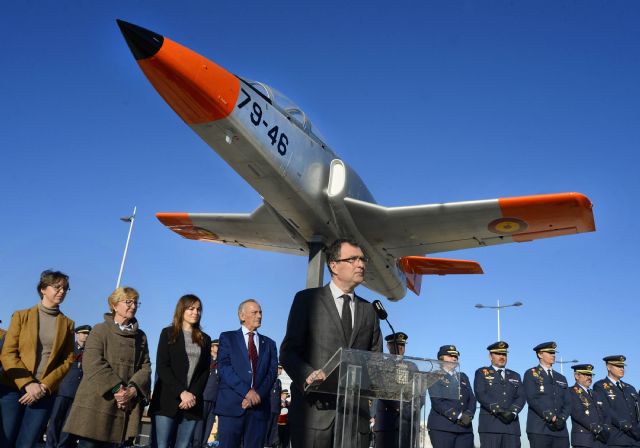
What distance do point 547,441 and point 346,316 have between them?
618 centimetres

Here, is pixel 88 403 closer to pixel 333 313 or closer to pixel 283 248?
pixel 333 313

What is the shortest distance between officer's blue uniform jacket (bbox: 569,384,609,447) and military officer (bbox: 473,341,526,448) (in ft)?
4.73

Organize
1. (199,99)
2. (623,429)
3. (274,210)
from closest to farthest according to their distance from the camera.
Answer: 1. (199,99)
2. (623,429)
3. (274,210)

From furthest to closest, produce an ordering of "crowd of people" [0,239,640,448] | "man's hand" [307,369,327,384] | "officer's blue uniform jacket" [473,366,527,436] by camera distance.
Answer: "officer's blue uniform jacket" [473,366,527,436]
"crowd of people" [0,239,640,448]
"man's hand" [307,369,327,384]

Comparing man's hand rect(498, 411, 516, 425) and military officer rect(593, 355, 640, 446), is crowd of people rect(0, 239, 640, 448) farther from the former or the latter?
military officer rect(593, 355, 640, 446)

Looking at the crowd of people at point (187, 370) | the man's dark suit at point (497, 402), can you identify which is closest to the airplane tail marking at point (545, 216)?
the man's dark suit at point (497, 402)

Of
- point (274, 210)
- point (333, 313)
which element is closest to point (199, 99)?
point (274, 210)

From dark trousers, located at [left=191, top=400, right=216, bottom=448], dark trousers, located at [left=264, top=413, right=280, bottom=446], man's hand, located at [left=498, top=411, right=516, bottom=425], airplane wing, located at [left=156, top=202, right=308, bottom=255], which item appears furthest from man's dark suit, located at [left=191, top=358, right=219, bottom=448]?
man's hand, located at [left=498, top=411, right=516, bottom=425]

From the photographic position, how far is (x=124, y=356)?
4707 millimetres

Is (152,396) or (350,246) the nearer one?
(350,246)

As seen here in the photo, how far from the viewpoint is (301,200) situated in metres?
9.98

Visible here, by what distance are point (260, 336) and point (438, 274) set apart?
419 inches

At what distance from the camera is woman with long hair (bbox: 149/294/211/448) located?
5.04 m

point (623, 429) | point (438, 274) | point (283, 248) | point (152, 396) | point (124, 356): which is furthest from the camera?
point (438, 274)
